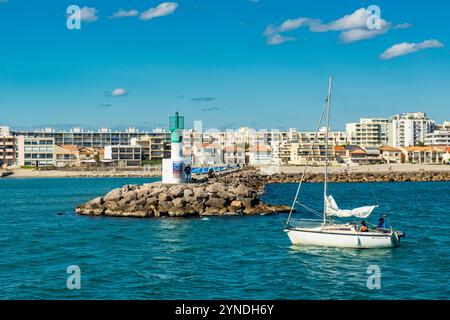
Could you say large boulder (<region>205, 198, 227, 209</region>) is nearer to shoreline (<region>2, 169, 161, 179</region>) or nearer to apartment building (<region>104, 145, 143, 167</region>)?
shoreline (<region>2, 169, 161, 179</region>)

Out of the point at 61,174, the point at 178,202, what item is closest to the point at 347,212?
the point at 178,202

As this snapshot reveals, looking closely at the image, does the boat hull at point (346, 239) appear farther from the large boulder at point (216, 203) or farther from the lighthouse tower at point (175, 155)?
the lighthouse tower at point (175, 155)

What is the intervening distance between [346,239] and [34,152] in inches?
6104

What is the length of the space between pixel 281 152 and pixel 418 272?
164 metres

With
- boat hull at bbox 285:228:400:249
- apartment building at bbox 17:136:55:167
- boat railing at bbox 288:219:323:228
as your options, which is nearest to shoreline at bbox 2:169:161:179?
apartment building at bbox 17:136:55:167

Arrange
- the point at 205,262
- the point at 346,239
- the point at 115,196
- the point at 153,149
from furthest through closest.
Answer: the point at 153,149, the point at 115,196, the point at 346,239, the point at 205,262

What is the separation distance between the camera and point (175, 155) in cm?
4809

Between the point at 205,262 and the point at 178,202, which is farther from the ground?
the point at 178,202

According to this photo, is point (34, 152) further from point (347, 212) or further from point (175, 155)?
point (347, 212)

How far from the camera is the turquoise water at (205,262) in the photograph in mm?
20016

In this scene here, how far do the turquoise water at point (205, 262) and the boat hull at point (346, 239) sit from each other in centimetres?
39
